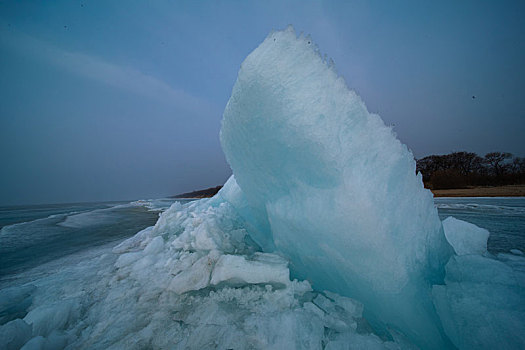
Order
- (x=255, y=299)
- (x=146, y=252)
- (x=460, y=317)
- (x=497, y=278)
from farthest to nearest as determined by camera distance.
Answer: (x=146, y=252)
(x=255, y=299)
(x=497, y=278)
(x=460, y=317)

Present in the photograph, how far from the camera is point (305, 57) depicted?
6.13 ft

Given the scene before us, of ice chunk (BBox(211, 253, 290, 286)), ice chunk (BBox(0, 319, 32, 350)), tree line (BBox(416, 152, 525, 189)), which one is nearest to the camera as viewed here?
ice chunk (BBox(0, 319, 32, 350))

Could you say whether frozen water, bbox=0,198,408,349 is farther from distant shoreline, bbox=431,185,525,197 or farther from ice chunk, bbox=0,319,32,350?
distant shoreline, bbox=431,185,525,197

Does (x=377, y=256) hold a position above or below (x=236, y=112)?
below

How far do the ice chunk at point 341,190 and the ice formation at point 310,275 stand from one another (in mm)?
12

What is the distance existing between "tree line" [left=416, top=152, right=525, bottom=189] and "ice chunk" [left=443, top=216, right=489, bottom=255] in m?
34.1

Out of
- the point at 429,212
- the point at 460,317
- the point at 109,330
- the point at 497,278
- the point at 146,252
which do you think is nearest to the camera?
the point at 460,317

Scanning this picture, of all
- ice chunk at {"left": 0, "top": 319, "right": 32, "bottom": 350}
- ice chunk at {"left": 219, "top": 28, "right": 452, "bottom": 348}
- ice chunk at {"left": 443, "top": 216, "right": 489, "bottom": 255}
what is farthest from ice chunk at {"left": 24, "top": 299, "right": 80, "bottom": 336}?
ice chunk at {"left": 443, "top": 216, "right": 489, "bottom": 255}

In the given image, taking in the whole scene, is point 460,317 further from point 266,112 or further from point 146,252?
point 146,252

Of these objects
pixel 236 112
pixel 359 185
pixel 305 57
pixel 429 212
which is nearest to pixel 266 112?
pixel 236 112

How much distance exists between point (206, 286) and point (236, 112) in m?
2.02

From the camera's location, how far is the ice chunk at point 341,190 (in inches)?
63.3

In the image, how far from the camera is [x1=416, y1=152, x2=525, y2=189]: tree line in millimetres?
27353

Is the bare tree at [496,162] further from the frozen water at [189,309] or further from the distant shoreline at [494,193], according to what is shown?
the frozen water at [189,309]
